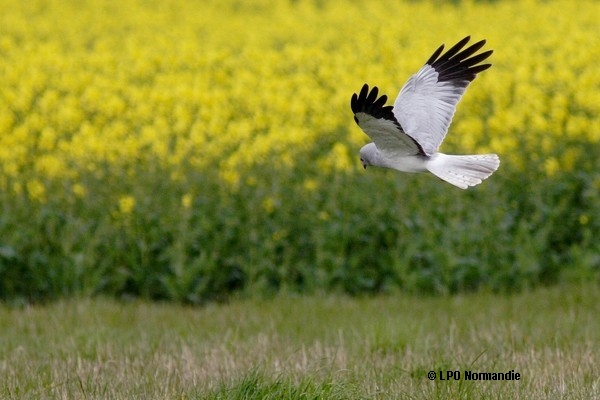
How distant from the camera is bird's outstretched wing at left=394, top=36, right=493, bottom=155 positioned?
521cm

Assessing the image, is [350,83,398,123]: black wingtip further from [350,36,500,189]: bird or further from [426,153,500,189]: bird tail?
[426,153,500,189]: bird tail

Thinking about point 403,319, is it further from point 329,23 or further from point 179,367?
point 329,23

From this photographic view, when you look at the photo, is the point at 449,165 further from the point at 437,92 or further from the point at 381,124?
the point at 437,92

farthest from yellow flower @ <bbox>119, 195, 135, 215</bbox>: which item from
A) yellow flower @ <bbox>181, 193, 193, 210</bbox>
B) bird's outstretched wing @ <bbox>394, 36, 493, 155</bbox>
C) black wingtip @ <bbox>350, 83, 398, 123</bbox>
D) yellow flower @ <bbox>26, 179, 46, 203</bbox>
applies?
black wingtip @ <bbox>350, 83, 398, 123</bbox>

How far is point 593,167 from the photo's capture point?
842 centimetres

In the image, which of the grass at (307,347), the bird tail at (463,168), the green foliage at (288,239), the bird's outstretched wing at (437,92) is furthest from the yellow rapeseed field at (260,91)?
the bird tail at (463,168)

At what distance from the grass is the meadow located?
35cm

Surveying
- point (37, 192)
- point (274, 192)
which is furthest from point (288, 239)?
point (37, 192)

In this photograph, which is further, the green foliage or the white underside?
the green foliage

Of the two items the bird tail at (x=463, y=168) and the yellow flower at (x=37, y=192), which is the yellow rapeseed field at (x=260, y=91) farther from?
the bird tail at (x=463, y=168)

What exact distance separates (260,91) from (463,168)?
5.69 metres

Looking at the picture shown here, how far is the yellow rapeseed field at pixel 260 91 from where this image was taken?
849 cm

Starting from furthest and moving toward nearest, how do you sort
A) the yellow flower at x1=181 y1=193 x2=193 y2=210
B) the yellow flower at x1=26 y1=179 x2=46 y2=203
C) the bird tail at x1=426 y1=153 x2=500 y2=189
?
the yellow flower at x1=26 y1=179 x2=46 y2=203, the yellow flower at x1=181 y1=193 x2=193 y2=210, the bird tail at x1=426 y1=153 x2=500 y2=189

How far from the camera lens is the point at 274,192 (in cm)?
805
